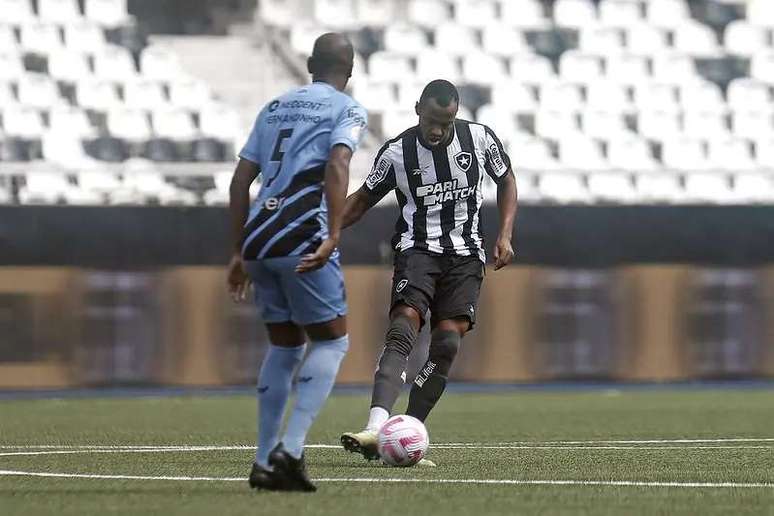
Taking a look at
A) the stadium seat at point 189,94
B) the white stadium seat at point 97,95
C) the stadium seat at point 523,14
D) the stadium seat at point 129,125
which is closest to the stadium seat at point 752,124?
the stadium seat at point 523,14

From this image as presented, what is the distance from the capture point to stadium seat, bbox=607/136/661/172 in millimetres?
21188

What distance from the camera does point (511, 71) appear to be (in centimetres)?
2241

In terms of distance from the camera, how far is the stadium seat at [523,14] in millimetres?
23219

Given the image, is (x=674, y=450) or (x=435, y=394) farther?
(x=674, y=450)

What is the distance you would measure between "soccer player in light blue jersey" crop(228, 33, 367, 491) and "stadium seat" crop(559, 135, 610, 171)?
14977mm

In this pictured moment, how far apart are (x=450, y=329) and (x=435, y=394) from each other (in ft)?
1.17

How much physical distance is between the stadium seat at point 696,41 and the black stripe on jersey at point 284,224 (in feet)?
58.8

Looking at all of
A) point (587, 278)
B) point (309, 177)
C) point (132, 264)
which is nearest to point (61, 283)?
point (132, 264)

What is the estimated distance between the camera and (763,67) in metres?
23.2

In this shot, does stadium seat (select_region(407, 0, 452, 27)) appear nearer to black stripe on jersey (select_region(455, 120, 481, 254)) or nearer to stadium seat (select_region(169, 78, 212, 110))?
stadium seat (select_region(169, 78, 212, 110))

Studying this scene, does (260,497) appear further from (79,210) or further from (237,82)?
(237,82)

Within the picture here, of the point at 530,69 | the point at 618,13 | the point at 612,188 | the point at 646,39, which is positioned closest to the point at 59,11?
the point at 530,69

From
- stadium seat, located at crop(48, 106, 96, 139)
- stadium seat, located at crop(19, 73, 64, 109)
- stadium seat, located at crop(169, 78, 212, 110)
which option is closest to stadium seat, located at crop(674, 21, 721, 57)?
stadium seat, located at crop(169, 78, 212, 110)

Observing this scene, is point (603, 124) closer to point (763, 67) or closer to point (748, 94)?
point (748, 94)
